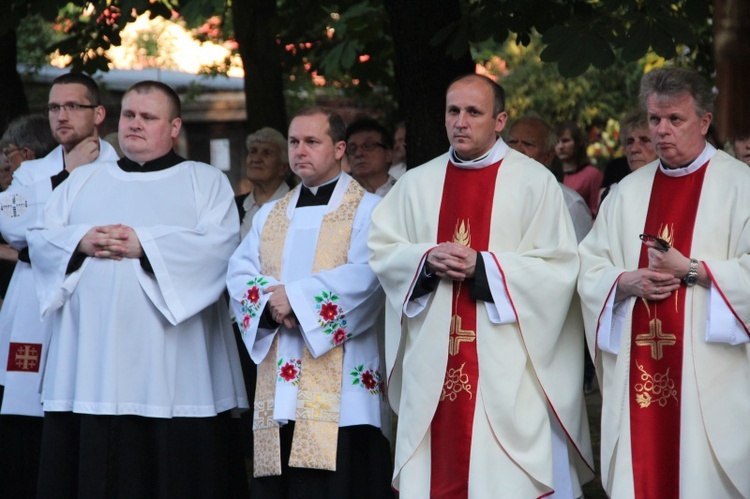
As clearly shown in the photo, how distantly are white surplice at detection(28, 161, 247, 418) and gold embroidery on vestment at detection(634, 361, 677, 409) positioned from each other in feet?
7.67

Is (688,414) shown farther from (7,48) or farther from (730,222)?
(7,48)

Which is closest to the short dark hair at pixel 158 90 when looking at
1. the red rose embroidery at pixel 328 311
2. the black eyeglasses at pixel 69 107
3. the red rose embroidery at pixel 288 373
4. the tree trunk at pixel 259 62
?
the black eyeglasses at pixel 69 107

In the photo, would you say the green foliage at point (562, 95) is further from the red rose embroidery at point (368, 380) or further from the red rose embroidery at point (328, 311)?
the red rose embroidery at point (328, 311)

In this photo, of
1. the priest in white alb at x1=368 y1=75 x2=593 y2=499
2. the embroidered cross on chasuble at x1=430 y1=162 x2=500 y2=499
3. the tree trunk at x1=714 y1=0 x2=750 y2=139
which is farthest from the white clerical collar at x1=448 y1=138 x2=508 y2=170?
the tree trunk at x1=714 y1=0 x2=750 y2=139

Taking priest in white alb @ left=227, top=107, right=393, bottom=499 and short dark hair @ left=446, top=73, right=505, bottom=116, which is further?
priest in white alb @ left=227, top=107, right=393, bottom=499

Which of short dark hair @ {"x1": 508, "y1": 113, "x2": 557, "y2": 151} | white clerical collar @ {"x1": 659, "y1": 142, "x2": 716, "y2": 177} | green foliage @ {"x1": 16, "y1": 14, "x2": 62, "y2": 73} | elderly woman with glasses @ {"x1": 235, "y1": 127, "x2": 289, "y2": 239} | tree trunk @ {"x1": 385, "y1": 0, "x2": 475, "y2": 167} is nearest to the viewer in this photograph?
white clerical collar @ {"x1": 659, "y1": 142, "x2": 716, "y2": 177}

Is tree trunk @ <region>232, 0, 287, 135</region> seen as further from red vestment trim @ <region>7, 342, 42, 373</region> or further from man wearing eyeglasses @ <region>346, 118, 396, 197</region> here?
red vestment trim @ <region>7, 342, 42, 373</region>

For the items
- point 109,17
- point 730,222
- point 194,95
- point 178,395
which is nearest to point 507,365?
point 730,222

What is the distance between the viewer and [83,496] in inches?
267

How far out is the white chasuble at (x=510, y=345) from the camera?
19.9ft

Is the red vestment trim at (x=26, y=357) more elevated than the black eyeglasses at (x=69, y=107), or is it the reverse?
the black eyeglasses at (x=69, y=107)

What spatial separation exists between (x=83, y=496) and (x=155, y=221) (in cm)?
147

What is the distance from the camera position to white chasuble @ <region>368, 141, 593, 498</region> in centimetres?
607

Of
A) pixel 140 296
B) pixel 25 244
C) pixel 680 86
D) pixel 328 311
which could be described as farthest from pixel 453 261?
pixel 25 244
